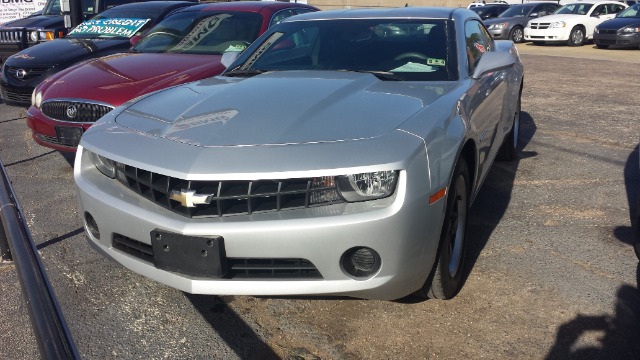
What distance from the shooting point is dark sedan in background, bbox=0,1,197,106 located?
7309mm

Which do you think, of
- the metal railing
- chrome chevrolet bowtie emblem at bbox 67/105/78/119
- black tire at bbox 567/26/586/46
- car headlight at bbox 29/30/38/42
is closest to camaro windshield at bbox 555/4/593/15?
black tire at bbox 567/26/586/46

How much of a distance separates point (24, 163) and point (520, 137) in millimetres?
5371

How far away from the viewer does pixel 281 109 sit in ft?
10.3

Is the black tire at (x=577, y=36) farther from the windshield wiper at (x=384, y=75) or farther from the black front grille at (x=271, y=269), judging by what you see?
the black front grille at (x=271, y=269)

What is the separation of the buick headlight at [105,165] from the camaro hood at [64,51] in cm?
450

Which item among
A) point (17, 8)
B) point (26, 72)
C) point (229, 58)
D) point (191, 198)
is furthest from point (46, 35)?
point (17, 8)

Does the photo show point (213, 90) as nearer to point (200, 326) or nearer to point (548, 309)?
point (200, 326)

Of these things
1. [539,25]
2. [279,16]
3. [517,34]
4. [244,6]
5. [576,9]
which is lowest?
[517,34]

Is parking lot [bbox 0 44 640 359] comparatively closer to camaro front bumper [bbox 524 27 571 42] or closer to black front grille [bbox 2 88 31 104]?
black front grille [bbox 2 88 31 104]

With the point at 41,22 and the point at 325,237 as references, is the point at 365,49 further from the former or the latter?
the point at 41,22

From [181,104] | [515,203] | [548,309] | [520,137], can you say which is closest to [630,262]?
[548,309]

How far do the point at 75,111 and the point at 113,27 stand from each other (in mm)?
3207

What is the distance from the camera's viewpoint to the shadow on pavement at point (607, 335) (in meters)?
2.81

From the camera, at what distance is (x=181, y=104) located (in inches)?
134
